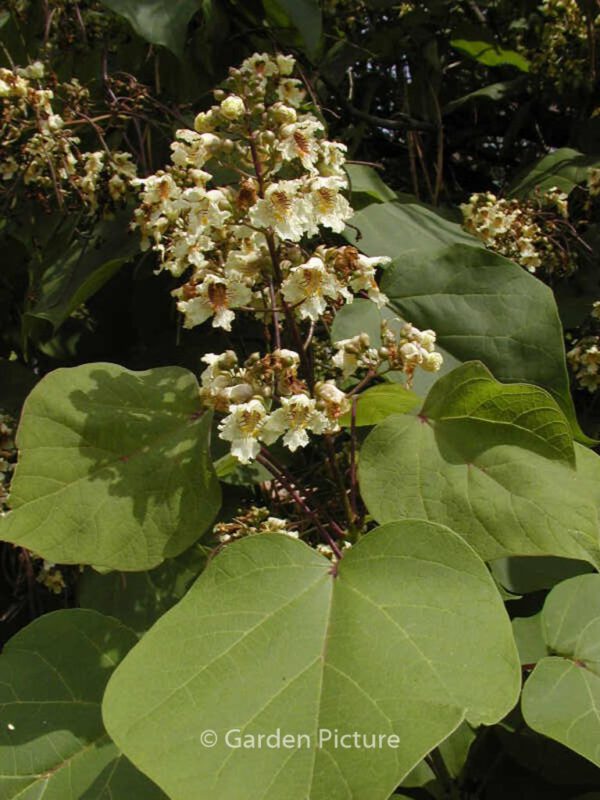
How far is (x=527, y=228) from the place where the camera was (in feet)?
6.17

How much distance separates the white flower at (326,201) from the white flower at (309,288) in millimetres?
53

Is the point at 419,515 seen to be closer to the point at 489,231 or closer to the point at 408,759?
the point at 408,759

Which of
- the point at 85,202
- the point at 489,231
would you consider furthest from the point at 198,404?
the point at 489,231

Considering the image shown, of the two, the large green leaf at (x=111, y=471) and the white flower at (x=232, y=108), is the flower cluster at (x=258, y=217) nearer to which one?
the white flower at (x=232, y=108)

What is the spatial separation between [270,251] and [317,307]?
94 mm

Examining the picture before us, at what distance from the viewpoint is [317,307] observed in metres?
→ 1.05

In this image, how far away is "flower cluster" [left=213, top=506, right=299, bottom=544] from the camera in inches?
51.4

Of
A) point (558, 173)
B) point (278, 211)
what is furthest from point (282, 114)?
point (558, 173)

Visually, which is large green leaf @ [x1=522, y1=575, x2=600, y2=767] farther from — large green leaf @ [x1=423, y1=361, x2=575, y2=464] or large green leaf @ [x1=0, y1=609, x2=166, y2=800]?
large green leaf @ [x1=0, y1=609, x2=166, y2=800]

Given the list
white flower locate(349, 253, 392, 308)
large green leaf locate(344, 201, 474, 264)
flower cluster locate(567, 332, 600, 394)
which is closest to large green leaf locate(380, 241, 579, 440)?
large green leaf locate(344, 201, 474, 264)

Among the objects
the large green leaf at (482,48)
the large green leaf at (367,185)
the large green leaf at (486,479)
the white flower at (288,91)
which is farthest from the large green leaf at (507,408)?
the large green leaf at (482,48)

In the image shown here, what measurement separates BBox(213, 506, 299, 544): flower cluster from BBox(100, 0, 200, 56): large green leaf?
2.92 ft

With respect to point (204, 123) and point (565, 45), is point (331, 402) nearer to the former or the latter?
point (204, 123)

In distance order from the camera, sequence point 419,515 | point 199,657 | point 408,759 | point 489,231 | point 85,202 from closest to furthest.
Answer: point 408,759 → point 199,657 → point 419,515 → point 85,202 → point 489,231
